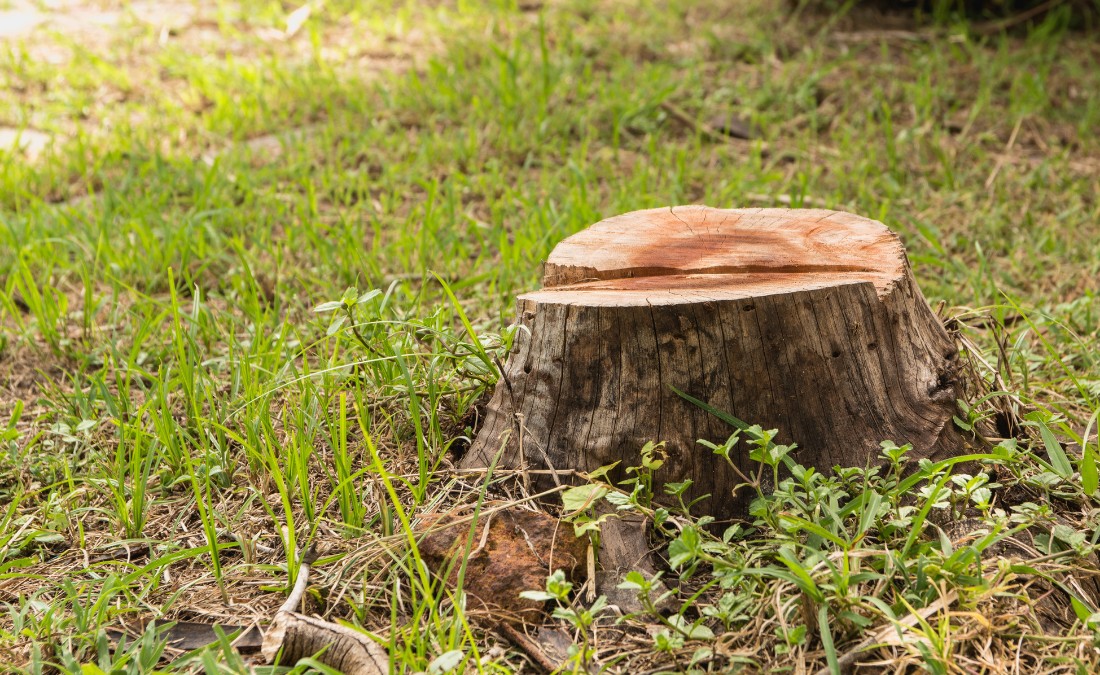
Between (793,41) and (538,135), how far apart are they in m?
1.91

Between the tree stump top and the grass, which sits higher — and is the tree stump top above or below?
above

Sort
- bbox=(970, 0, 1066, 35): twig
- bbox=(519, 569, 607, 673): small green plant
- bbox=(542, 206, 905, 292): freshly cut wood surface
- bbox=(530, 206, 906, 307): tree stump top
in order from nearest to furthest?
bbox=(519, 569, 607, 673): small green plant < bbox=(530, 206, 906, 307): tree stump top < bbox=(542, 206, 905, 292): freshly cut wood surface < bbox=(970, 0, 1066, 35): twig

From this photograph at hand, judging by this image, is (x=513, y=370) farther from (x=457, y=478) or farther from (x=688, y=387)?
(x=688, y=387)

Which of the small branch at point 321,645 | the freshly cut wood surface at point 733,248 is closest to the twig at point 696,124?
the freshly cut wood surface at point 733,248

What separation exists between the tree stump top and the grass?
0.99 feet

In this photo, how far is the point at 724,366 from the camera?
1905 mm

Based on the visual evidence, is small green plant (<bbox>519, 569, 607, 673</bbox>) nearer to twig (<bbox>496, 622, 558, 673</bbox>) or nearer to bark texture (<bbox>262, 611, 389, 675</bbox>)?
twig (<bbox>496, 622, 558, 673</bbox>)

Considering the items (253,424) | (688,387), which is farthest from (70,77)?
(688,387)

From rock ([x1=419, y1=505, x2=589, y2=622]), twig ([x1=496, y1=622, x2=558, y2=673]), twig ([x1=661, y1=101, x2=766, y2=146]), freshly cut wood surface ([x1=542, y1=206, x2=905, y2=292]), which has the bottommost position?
twig ([x1=496, y1=622, x2=558, y2=673])

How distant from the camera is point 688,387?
6.30 feet

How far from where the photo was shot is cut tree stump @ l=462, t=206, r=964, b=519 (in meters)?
1.89

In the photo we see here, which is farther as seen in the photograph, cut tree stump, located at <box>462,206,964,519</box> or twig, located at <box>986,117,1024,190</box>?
twig, located at <box>986,117,1024,190</box>

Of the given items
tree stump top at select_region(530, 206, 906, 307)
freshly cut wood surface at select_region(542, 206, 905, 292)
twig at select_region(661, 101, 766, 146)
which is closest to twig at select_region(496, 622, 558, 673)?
tree stump top at select_region(530, 206, 906, 307)

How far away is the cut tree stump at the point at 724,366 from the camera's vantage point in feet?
6.21
